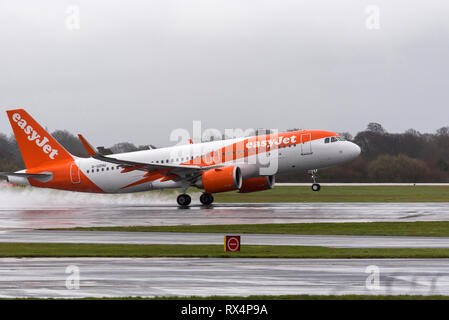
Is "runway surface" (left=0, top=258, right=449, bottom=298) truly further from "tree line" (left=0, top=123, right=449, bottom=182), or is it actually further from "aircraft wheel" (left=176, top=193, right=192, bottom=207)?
"tree line" (left=0, top=123, right=449, bottom=182)

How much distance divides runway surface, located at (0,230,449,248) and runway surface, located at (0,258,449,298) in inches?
192

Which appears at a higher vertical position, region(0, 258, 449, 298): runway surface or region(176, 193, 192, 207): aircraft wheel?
region(176, 193, 192, 207): aircraft wheel

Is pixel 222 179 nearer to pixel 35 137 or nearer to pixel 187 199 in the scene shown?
pixel 187 199

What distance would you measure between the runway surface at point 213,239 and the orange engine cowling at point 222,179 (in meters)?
17.5

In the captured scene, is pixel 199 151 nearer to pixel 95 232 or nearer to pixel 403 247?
pixel 95 232

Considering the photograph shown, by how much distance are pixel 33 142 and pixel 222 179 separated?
16.3 metres

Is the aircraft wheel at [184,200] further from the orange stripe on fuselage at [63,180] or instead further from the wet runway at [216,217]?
the orange stripe on fuselage at [63,180]

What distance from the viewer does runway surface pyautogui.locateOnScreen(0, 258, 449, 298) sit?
563 inches

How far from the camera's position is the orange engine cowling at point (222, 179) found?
151 ft

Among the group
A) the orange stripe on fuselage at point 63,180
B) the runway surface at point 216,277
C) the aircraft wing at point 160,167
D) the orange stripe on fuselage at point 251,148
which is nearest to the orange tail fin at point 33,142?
the orange stripe on fuselage at point 63,180

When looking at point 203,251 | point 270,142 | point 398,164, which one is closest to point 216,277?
point 203,251

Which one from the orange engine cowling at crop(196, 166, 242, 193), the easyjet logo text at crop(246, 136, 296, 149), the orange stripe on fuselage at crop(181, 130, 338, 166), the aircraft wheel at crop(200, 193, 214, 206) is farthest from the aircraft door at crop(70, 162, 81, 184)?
the easyjet logo text at crop(246, 136, 296, 149)

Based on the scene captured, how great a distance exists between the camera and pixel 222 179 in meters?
46.2

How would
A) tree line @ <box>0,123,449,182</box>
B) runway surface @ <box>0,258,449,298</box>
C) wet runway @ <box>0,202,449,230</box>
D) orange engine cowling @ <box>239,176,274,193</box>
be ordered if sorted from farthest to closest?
tree line @ <box>0,123,449,182</box>
orange engine cowling @ <box>239,176,274,193</box>
wet runway @ <box>0,202,449,230</box>
runway surface @ <box>0,258,449,298</box>
